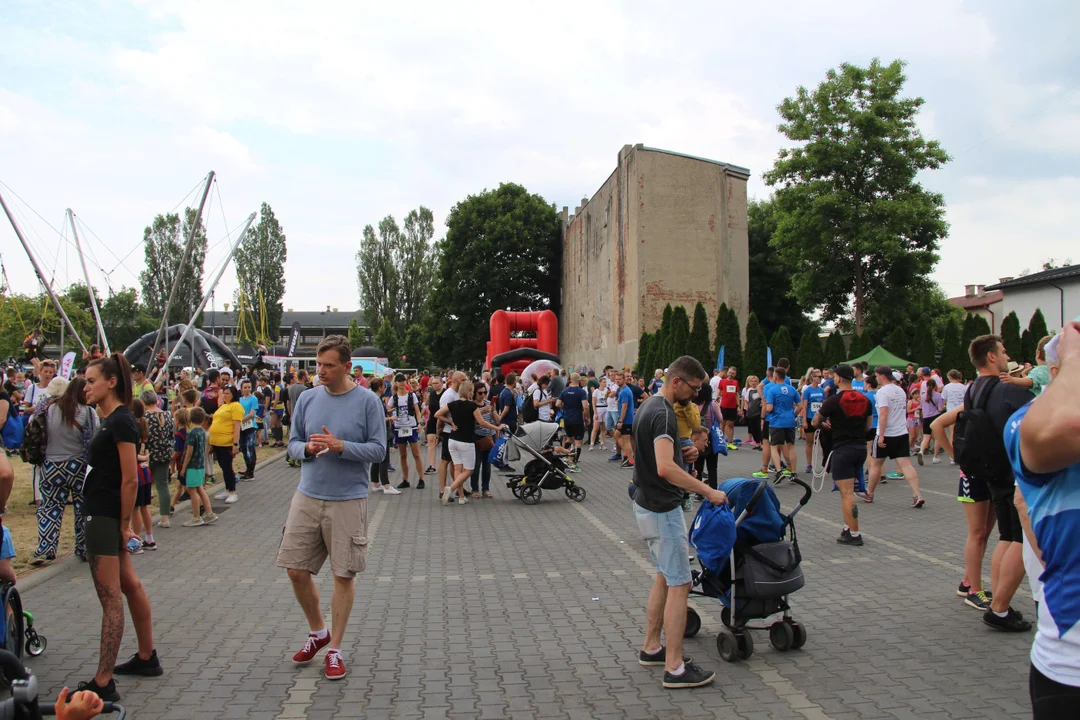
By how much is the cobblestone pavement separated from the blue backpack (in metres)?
0.63

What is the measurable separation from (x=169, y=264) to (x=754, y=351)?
221ft

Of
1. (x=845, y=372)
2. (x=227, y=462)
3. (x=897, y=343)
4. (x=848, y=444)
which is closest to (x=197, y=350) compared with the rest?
(x=227, y=462)

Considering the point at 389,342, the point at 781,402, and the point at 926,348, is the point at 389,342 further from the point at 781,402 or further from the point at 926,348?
the point at 781,402

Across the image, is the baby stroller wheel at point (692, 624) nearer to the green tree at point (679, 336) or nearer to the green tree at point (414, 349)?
the green tree at point (679, 336)

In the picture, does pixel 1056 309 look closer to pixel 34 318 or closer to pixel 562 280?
pixel 562 280

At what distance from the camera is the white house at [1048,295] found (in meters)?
42.8

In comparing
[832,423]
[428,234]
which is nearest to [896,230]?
[832,423]

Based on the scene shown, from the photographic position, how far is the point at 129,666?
503 centimetres

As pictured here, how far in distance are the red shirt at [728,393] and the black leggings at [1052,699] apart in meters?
18.0

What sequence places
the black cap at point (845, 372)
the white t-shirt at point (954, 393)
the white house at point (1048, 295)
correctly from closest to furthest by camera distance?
the black cap at point (845, 372) < the white t-shirt at point (954, 393) < the white house at point (1048, 295)

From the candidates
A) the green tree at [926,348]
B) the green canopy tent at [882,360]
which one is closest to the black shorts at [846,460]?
the green canopy tent at [882,360]

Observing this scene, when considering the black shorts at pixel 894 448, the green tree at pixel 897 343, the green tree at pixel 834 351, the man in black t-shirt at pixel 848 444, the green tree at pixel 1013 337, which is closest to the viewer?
Answer: the man in black t-shirt at pixel 848 444

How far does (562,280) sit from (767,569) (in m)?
56.0

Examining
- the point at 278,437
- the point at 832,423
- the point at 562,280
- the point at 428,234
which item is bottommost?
the point at 278,437
